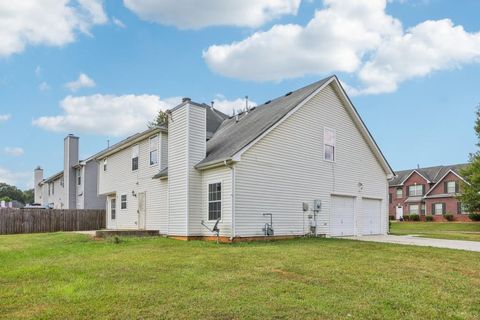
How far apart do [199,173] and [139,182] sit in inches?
227

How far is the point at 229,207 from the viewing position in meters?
14.5

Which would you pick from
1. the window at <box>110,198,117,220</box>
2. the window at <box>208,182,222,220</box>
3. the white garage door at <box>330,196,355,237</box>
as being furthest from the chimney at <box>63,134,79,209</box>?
the white garage door at <box>330,196,355,237</box>

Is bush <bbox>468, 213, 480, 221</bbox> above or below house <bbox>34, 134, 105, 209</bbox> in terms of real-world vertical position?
below

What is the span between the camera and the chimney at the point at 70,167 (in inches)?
1304

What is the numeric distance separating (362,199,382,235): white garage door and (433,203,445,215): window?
29.4 metres

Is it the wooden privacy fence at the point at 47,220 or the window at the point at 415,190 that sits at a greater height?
the window at the point at 415,190

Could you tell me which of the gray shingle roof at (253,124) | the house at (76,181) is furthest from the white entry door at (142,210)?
the house at (76,181)

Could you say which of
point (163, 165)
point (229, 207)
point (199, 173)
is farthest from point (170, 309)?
→ point (163, 165)

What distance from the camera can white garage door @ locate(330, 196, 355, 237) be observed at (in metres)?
18.2

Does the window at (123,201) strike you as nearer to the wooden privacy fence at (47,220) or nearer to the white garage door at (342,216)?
the wooden privacy fence at (47,220)

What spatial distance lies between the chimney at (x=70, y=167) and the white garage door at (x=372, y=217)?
75.9 feet

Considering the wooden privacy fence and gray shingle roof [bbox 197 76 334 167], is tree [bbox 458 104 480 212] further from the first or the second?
the wooden privacy fence

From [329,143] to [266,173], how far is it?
4158 mm

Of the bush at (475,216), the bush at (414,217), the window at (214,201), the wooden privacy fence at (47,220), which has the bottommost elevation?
the bush at (414,217)
